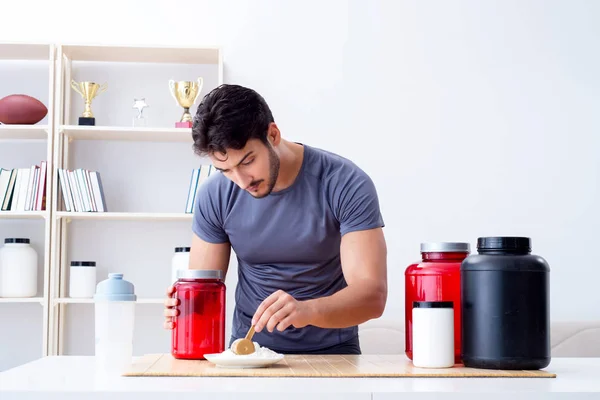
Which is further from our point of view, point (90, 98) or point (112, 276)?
point (90, 98)

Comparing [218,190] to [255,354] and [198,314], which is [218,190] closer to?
[198,314]

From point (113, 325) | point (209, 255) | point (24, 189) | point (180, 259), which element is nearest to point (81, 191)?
point (24, 189)

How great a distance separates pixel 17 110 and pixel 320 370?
2.57 metres

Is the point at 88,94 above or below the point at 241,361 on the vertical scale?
above

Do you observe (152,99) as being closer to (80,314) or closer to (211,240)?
(80,314)

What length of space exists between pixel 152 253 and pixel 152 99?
718 millimetres

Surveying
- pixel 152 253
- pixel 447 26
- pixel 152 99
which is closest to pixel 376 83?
pixel 447 26

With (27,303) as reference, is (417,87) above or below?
above

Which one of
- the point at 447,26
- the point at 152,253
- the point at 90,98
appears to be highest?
the point at 447,26

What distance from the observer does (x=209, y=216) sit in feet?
6.64

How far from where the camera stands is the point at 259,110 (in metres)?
1.84

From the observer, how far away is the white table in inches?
45.9

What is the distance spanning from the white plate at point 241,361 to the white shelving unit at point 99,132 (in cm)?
202

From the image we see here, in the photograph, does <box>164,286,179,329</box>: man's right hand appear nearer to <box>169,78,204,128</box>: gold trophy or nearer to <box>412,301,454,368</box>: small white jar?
<box>412,301,454,368</box>: small white jar
